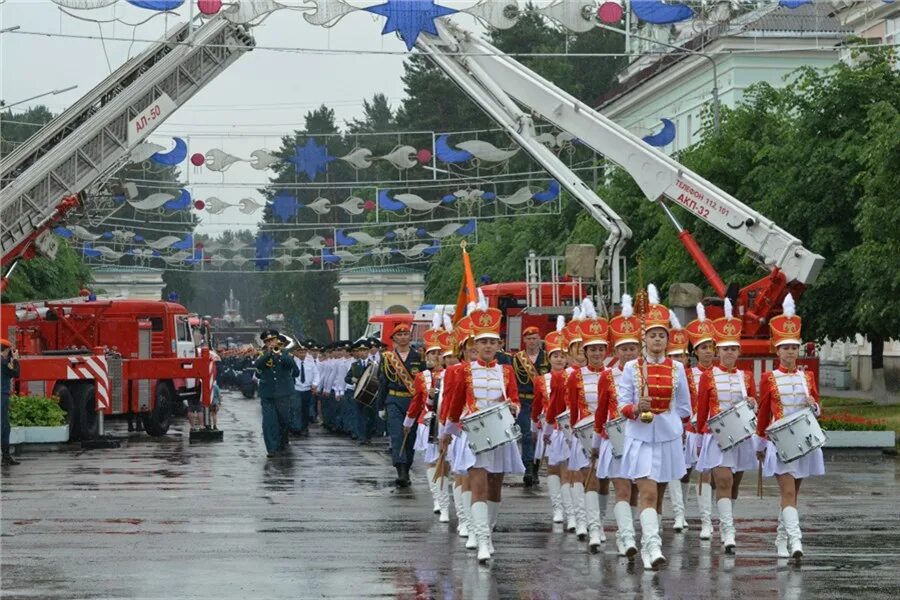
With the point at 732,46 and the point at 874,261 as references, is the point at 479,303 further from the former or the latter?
the point at 732,46

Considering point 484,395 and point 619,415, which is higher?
point 484,395

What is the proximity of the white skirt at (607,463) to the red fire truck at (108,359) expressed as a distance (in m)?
16.9

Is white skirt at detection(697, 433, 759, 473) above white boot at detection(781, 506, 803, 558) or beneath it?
above

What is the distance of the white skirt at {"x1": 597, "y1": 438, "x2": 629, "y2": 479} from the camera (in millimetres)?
14219

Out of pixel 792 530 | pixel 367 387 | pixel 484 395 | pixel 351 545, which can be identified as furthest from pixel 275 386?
pixel 792 530

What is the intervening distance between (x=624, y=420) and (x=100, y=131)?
20332 mm

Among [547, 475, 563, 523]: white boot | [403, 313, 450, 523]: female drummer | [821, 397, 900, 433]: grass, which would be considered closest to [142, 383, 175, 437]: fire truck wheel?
[821, 397, 900, 433]: grass

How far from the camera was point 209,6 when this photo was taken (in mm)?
30406

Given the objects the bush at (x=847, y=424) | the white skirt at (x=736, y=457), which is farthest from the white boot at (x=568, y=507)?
the bush at (x=847, y=424)

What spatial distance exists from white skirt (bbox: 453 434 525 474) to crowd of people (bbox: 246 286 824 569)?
0.04 feet

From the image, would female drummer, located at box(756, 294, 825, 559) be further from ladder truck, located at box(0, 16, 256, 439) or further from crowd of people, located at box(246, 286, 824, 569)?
ladder truck, located at box(0, 16, 256, 439)

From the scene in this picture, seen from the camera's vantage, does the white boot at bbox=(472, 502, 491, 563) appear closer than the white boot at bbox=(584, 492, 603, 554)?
Yes

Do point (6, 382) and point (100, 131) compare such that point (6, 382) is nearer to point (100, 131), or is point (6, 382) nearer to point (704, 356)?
point (100, 131)

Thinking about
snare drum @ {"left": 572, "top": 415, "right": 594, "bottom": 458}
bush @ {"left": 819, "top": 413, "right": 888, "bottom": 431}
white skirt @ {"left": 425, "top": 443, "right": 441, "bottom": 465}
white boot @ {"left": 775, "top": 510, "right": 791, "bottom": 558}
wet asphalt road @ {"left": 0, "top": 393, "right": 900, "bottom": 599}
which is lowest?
wet asphalt road @ {"left": 0, "top": 393, "right": 900, "bottom": 599}
